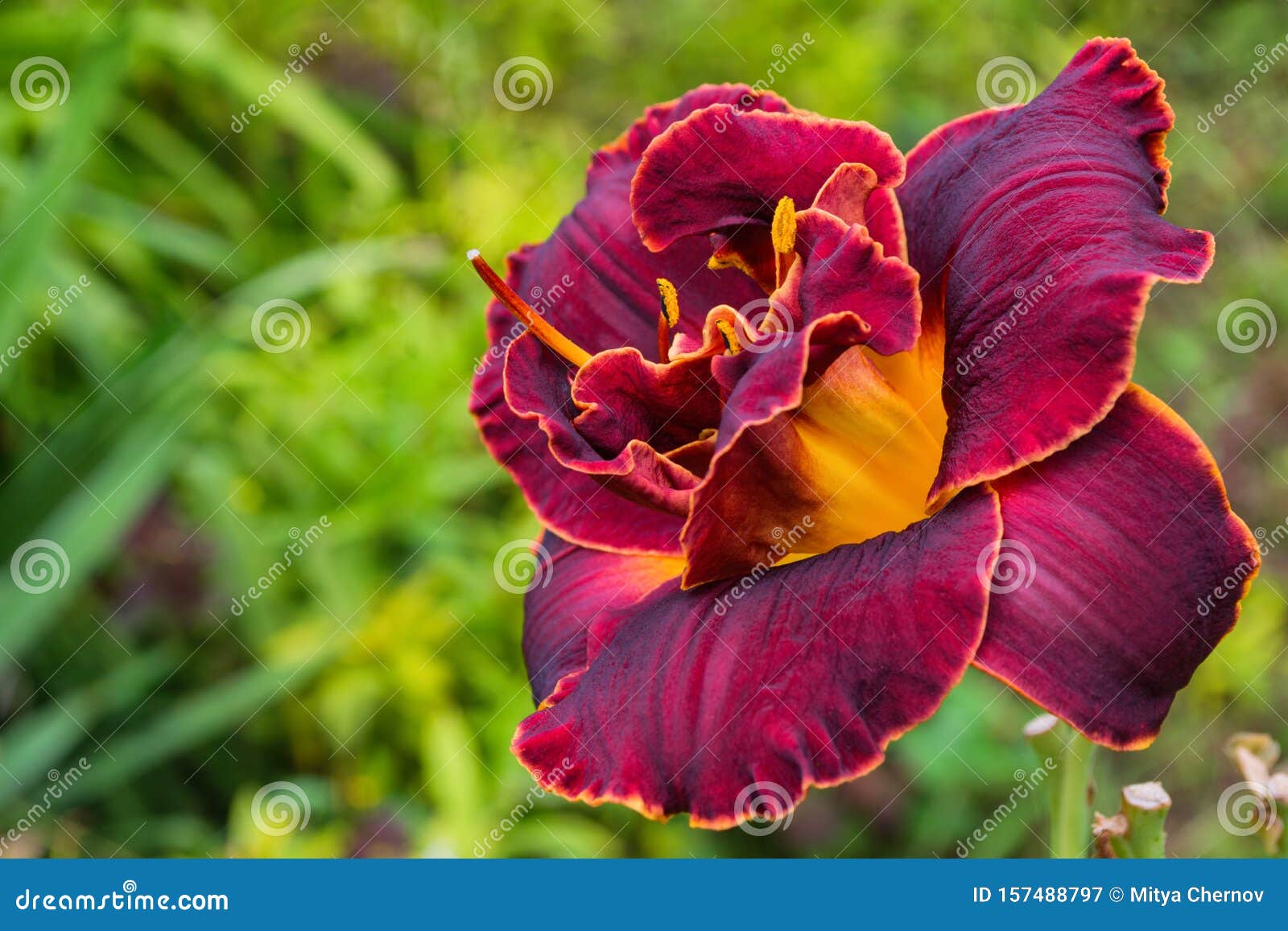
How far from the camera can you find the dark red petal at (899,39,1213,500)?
3.18 feet

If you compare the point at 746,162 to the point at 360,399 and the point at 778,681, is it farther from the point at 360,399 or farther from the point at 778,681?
the point at 360,399

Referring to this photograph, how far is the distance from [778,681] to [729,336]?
337mm

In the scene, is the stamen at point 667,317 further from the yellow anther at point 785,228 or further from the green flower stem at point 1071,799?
the green flower stem at point 1071,799

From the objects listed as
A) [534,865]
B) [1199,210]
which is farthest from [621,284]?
[1199,210]

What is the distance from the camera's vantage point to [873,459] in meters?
1.16

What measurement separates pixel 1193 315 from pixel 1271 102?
0.86 metres

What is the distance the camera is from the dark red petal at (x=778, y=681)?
936mm

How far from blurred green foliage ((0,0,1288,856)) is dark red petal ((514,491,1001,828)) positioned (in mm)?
1303

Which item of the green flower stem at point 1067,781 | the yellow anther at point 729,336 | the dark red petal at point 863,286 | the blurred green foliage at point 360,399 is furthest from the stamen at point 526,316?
the blurred green foliage at point 360,399

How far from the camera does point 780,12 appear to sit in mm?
4059

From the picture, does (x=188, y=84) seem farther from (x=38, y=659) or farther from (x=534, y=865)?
(x=534, y=865)

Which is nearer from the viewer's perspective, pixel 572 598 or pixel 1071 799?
pixel 1071 799

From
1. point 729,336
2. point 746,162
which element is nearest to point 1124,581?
point 729,336

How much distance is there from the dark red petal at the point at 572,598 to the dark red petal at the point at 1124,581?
408mm
